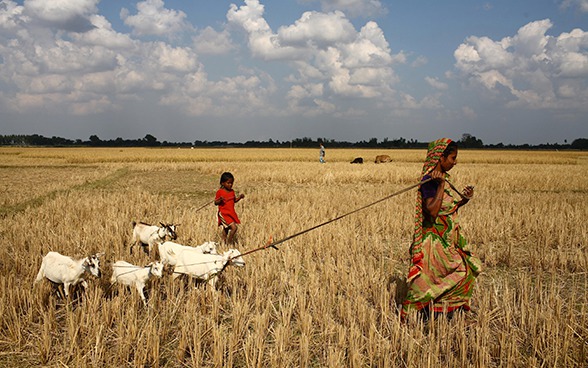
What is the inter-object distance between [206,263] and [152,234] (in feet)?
6.08

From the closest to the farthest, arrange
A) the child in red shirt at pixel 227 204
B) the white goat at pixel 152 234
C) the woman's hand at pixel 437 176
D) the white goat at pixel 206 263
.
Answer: the woman's hand at pixel 437 176 < the white goat at pixel 206 263 < the white goat at pixel 152 234 < the child in red shirt at pixel 227 204

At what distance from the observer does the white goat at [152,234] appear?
19.4ft

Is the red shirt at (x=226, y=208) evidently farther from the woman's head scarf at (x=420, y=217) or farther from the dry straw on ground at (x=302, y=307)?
the woman's head scarf at (x=420, y=217)

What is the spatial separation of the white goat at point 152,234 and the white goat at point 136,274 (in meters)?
1.25

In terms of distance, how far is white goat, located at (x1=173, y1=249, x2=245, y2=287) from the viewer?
4.64 m

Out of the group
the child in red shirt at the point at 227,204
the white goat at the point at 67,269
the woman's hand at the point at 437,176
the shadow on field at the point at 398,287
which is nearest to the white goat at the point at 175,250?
the white goat at the point at 67,269

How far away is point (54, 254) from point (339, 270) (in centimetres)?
373

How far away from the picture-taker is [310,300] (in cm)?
455

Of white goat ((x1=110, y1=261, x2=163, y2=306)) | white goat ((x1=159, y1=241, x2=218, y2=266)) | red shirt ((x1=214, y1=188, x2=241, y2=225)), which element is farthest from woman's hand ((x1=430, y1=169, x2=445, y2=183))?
red shirt ((x1=214, y1=188, x2=241, y2=225))

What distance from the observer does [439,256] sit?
13.3ft

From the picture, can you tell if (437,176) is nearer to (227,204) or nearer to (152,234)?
(227,204)

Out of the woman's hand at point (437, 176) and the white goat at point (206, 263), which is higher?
the woman's hand at point (437, 176)

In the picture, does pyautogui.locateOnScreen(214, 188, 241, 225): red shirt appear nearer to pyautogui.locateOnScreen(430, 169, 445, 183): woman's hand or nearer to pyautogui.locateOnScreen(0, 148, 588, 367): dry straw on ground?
pyautogui.locateOnScreen(0, 148, 588, 367): dry straw on ground

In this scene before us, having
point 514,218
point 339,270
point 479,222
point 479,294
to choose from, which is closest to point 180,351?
point 339,270
